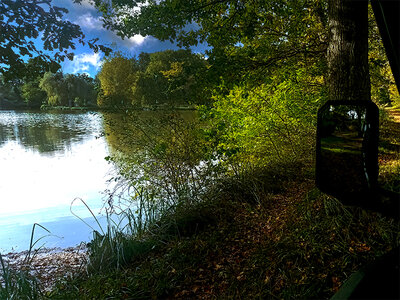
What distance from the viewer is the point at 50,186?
10.2m

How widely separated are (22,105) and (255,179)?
51.0 meters

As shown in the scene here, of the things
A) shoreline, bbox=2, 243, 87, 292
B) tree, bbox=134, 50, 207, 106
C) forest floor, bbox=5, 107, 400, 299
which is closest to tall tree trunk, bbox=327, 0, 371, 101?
forest floor, bbox=5, 107, 400, 299

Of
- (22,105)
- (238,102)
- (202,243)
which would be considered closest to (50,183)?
(238,102)

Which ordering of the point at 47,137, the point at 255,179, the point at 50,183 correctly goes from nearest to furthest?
the point at 255,179
the point at 50,183
the point at 47,137

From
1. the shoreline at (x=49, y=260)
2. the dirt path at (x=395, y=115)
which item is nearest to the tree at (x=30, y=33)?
the shoreline at (x=49, y=260)

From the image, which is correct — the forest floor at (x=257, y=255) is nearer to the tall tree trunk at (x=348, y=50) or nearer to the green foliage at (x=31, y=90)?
the tall tree trunk at (x=348, y=50)

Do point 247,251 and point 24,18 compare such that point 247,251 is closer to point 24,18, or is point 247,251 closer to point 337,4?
point 337,4

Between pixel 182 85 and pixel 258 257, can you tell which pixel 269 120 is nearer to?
pixel 182 85

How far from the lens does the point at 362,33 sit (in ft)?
10.3

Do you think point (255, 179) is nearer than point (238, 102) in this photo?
Yes

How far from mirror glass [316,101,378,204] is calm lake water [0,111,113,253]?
5217 millimetres

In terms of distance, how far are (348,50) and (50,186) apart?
10.5 m

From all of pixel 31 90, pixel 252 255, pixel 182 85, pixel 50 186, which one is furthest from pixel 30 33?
pixel 31 90

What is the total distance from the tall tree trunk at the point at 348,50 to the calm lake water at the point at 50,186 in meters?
4.62
